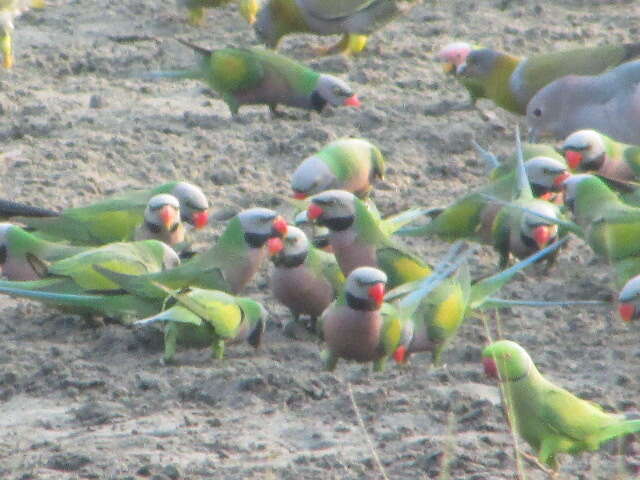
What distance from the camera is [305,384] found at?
479 centimetres

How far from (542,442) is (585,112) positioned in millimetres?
3526

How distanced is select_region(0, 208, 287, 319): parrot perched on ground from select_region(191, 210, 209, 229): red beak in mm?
499

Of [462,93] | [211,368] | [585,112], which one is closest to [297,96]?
[462,93]

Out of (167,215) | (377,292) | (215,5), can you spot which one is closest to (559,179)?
(167,215)

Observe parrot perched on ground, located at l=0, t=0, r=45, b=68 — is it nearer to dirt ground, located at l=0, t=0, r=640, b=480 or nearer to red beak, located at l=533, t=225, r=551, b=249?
dirt ground, located at l=0, t=0, r=640, b=480

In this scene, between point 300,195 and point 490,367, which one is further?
point 300,195

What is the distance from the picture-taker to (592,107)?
7.53 meters

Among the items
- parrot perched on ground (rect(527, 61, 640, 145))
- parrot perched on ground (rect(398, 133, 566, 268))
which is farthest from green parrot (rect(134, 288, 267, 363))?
parrot perched on ground (rect(527, 61, 640, 145))

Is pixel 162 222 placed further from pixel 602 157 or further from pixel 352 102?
pixel 602 157

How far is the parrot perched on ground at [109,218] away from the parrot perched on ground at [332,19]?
8.40 ft

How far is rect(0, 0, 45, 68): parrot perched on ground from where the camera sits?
26.7 ft

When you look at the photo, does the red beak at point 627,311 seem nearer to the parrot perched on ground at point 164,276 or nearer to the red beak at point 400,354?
the red beak at point 400,354

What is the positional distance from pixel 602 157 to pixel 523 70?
3.97ft

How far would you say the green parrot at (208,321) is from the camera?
5.00 metres
